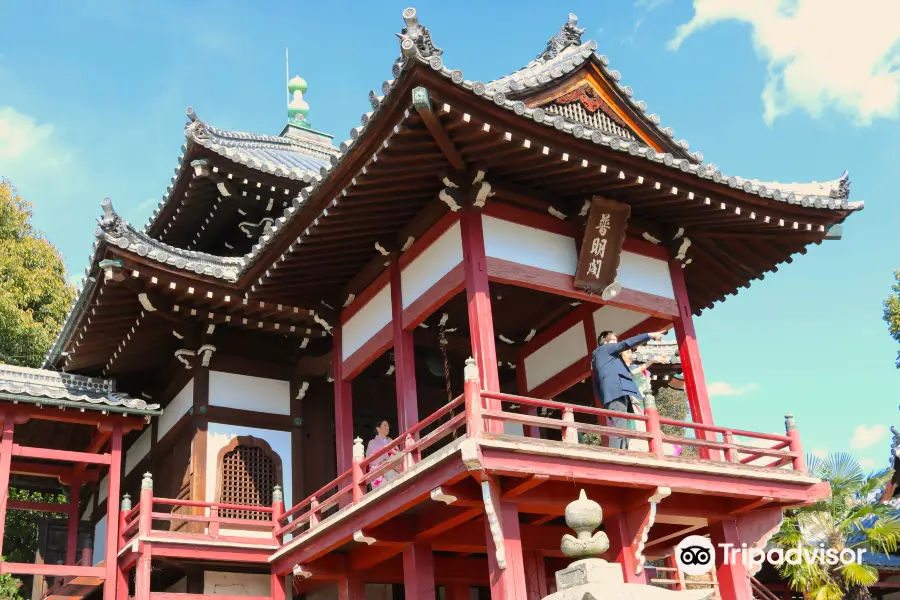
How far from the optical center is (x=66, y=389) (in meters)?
13.6

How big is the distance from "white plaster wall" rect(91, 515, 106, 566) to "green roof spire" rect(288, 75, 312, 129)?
10.6 m

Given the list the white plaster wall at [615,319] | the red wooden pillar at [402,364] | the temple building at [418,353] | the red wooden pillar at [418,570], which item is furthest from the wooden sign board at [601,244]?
the red wooden pillar at [418,570]

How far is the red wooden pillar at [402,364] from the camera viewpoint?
11.0 m

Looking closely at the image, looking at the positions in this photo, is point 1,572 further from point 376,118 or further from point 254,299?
point 376,118

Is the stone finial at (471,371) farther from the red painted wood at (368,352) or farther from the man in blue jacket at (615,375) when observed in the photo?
the red painted wood at (368,352)

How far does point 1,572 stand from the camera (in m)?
11.8

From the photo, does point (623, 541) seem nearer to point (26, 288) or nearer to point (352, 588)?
point (352, 588)

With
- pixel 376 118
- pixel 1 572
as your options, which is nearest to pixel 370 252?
pixel 376 118

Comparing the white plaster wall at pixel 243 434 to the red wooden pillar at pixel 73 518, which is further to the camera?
the red wooden pillar at pixel 73 518

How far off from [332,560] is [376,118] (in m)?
5.96

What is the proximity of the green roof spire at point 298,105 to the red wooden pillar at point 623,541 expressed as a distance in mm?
15088

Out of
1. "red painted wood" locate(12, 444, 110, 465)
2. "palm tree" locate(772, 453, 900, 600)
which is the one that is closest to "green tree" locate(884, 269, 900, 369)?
"palm tree" locate(772, 453, 900, 600)

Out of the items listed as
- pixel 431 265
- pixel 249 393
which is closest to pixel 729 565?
pixel 431 265

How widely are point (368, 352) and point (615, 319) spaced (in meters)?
3.89
